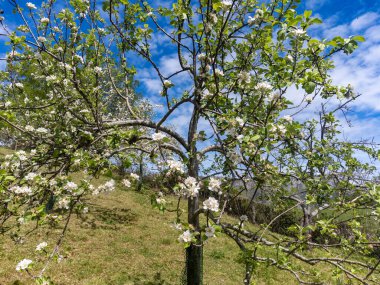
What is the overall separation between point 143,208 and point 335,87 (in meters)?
17.2

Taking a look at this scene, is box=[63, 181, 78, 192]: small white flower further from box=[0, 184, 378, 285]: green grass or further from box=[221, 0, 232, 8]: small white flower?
box=[0, 184, 378, 285]: green grass

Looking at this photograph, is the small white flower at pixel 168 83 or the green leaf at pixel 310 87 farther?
the small white flower at pixel 168 83

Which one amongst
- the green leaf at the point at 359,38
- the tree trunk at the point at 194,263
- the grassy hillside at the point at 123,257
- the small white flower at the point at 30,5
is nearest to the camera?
the green leaf at the point at 359,38

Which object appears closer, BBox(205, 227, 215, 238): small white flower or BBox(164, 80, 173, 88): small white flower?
BBox(205, 227, 215, 238): small white flower

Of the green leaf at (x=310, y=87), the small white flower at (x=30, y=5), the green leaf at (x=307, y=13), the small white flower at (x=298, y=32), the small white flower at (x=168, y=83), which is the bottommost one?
the green leaf at (x=310, y=87)

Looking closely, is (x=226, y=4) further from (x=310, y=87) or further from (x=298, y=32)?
(x=310, y=87)

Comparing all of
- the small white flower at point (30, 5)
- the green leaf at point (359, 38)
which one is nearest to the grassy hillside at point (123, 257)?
the small white flower at point (30, 5)

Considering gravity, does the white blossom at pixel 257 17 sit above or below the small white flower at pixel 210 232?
above

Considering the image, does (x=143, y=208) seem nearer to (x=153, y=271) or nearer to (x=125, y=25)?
(x=153, y=271)

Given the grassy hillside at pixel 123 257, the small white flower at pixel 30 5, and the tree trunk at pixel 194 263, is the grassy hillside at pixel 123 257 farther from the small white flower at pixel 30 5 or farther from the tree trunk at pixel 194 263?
the small white flower at pixel 30 5

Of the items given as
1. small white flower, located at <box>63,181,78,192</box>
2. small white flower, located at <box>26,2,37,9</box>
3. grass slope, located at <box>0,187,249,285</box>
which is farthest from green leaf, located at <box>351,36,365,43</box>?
grass slope, located at <box>0,187,249,285</box>

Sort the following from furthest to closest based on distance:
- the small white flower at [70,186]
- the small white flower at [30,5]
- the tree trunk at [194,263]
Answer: the tree trunk at [194,263] → the small white flower at [30,5] → the small white flower at [70,186]

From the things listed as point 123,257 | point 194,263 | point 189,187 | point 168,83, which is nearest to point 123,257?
point 123,257

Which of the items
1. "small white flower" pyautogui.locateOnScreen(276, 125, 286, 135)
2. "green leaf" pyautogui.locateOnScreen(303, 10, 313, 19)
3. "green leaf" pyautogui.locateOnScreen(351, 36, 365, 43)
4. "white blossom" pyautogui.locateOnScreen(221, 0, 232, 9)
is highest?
"white blossom" pyautogui.locateOnScreen(221, 0, 232, 9)
